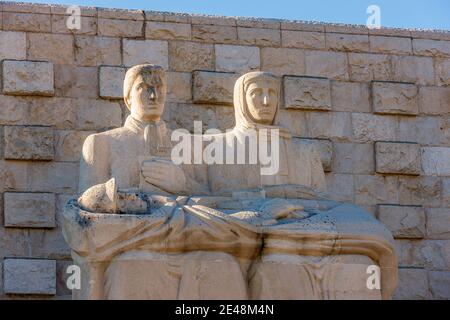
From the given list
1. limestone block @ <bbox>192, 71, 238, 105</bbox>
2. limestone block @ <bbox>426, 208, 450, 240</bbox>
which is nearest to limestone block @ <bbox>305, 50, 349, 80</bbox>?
limestone block @ <bbox>192, 71, 238, 105</bbox>

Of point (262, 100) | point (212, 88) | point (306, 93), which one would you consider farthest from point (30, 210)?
point (306, 93)

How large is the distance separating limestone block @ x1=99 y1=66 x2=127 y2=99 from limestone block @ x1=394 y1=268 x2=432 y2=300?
2.71 meters

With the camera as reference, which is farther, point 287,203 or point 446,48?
point 446,48

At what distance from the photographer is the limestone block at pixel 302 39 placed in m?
15.7

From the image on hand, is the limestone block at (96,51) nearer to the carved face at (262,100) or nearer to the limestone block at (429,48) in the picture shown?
the carved face at (262,100)

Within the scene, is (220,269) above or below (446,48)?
below

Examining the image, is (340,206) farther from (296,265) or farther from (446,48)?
(446,48)

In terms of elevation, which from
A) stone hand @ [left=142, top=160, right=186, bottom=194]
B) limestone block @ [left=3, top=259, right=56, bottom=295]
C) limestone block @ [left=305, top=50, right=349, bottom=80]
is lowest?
limestone block @ [left=3, top=259, right=56, bottom=295]

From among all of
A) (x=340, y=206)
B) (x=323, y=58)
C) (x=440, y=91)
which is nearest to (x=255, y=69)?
(x=323, y=58)

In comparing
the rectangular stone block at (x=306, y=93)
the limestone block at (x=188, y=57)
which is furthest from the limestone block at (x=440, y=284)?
the limestone block at (x=188, y=57)

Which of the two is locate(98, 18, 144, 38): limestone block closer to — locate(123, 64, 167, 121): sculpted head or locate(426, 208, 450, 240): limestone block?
locate(123, 64, 167, 121): sculpted head

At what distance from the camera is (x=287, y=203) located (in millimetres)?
12930

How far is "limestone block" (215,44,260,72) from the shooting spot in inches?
607

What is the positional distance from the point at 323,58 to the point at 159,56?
1426mm
